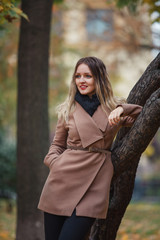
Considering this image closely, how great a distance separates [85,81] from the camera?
3291 mm

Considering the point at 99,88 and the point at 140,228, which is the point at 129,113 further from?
the point at 140,228

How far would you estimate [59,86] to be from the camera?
14.4 meters

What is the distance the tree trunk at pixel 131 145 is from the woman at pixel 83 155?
13 cm

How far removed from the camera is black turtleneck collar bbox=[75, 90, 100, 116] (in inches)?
128

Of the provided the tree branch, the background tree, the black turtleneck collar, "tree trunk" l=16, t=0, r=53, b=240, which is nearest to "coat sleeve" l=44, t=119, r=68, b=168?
the black turtleneck collar

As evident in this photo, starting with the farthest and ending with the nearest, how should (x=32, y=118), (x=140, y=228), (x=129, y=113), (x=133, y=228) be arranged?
(x=133, y=228), (x=140, y=228), (x=32, y=118), (x=129, y=113)

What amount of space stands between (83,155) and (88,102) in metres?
0.47

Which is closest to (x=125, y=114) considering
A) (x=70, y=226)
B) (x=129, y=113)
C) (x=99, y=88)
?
(x=129, y=113)

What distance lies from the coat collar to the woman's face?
0.18 metres

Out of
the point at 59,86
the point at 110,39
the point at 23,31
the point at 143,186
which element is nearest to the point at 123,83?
the point at 59,86

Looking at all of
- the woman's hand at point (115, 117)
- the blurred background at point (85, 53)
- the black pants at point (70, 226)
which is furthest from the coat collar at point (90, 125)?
the blurred background at point (85, 53)

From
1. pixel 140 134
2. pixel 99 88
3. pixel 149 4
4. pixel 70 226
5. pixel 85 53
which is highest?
pixel 149 4

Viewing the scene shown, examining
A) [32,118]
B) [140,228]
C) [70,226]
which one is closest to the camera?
[70,226]

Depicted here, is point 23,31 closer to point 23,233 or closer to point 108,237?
point 23,233
